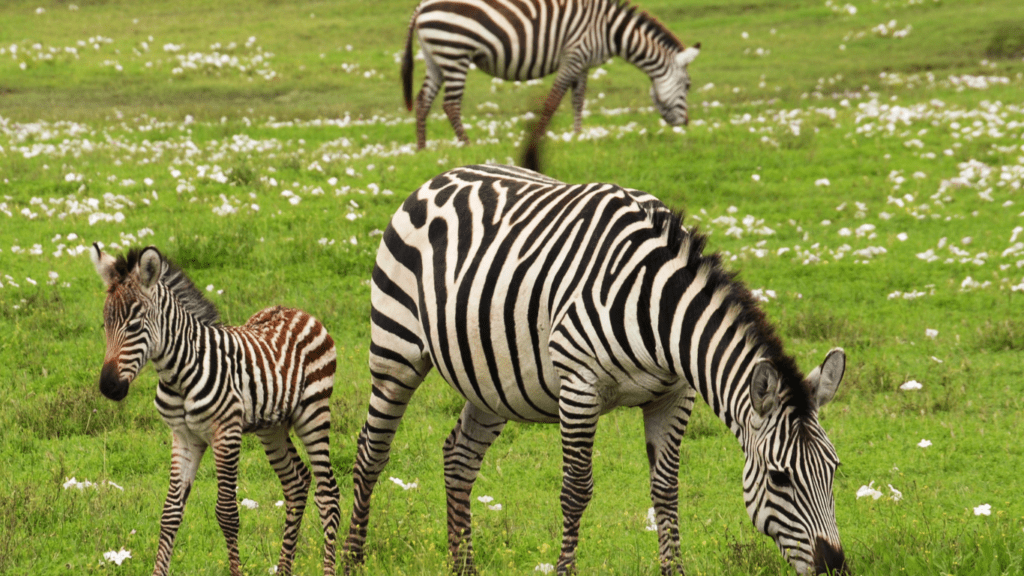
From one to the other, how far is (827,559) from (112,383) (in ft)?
14.1

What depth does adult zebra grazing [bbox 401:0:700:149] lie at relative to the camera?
18.6 meters

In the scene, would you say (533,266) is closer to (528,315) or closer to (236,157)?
(528,315)

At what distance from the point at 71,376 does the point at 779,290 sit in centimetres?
815

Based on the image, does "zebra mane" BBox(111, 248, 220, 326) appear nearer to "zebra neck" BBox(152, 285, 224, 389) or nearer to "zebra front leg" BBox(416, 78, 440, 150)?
"zebra neck" BBox(152, 285, 224, 389)

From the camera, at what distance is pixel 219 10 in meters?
39.2

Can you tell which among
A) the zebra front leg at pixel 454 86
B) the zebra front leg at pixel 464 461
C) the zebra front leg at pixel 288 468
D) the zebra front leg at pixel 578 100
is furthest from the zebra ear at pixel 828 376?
the zebra front leg at pixel 578 100

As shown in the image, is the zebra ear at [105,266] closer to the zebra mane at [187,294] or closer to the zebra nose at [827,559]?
the zebra mane at [187,294]

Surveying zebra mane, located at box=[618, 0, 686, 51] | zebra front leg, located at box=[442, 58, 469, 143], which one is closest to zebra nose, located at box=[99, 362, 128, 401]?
zebra front leg, located at box=[442, 58, 469, 143]

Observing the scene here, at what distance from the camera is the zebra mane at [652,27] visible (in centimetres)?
1996

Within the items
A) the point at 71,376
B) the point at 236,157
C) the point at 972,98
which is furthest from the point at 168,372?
the point at 972,98

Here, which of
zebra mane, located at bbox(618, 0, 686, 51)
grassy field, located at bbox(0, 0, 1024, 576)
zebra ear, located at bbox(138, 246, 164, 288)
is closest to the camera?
zebra ear, located at bbox(138, 246, 164, 288)

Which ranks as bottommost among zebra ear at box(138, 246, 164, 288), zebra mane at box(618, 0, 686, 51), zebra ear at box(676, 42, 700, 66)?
zebra ear at box(138, 246, 164, 288)

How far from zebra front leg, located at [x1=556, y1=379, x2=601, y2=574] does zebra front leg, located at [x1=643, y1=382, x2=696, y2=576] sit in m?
0.51

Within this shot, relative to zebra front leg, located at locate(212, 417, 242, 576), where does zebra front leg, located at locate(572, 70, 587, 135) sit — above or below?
above
